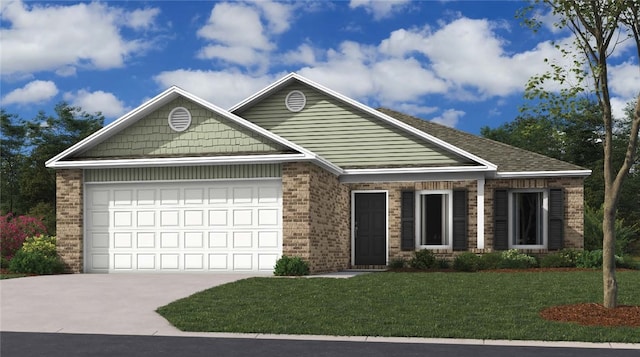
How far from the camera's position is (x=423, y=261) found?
22.6m

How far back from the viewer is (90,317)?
1234 cm

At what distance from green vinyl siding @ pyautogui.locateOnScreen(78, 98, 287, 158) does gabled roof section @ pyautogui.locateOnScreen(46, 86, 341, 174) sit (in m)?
0.03

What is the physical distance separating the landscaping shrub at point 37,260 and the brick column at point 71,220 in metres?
0.33

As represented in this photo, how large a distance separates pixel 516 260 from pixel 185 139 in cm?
1037

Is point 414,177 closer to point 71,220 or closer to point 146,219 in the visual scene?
point 146,219

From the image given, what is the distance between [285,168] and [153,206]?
4.02 meters

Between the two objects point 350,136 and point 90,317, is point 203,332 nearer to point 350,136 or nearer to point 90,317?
point 90,317

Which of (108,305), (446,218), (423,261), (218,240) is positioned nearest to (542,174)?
(446,218)

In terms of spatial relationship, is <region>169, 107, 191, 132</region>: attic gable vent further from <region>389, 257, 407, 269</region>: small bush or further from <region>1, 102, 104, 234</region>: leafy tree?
<region>1, 102, 104, 234</region>: leafy tree

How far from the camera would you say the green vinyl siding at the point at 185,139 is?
20203mm

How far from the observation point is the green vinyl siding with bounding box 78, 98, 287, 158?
2020cm

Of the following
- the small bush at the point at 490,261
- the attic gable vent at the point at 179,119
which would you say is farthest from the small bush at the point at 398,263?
the attic gable vent at the point at 179,119

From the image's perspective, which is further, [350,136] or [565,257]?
[350,136]

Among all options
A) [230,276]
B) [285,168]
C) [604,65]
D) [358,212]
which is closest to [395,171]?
[358,212]
